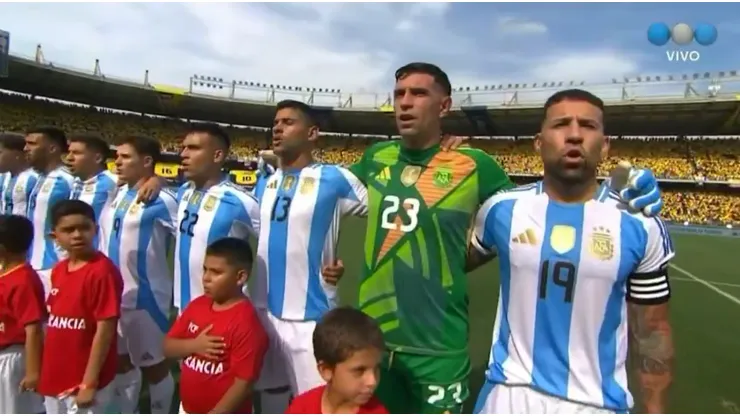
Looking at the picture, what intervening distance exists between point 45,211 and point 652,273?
4.97 meters

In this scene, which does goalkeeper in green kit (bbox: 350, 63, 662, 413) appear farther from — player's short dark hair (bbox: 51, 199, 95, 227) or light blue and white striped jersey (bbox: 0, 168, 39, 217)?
light blue and white striped jersey (bbox: 0, 168, 39, 217)

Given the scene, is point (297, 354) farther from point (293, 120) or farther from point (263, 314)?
point (293, 120)

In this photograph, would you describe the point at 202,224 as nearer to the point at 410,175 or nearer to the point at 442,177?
the point at 410,175

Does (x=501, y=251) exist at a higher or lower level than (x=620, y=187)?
lower

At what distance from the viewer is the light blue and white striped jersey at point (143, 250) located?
3957mm

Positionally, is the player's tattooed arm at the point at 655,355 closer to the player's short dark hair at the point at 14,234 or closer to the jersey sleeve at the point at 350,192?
the jersey sleeve at the point at 350,192

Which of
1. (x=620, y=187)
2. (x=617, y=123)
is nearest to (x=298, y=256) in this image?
(x=620, y=187)

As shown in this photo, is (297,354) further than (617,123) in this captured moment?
No

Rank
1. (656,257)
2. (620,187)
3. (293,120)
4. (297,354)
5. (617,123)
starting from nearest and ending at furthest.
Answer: (656,257) < (620,187) < (297,354) < (293,120) < (617,123)

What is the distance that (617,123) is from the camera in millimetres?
32469

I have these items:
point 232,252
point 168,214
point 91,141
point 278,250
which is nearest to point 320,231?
point 278,250

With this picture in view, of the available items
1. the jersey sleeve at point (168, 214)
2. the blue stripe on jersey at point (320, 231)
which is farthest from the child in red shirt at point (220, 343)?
the jersey sleeve at point (168, 214)

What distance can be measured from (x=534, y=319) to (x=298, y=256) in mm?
1567

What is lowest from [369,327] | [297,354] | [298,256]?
[297,354]
